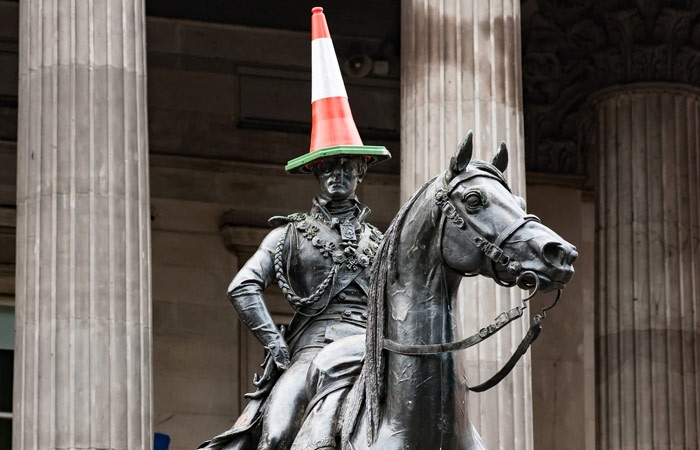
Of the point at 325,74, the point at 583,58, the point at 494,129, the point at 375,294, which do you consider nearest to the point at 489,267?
the point at 375,294

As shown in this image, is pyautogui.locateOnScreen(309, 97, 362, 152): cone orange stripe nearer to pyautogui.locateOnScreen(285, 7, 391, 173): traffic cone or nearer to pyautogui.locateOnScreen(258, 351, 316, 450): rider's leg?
pyautogui.locateOnScreen(285, 7, 391, 173): traffic cone

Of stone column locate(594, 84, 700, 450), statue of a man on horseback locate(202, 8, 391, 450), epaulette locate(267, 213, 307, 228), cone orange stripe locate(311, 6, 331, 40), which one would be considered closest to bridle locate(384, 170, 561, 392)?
statue of a man on horseback locate(202, 8, 391, 450)

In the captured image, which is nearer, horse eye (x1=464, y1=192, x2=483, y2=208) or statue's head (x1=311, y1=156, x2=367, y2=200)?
horse eye (x1=464, y1=192, x2=483, y2=208)

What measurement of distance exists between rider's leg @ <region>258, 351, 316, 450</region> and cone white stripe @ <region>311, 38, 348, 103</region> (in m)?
1.63

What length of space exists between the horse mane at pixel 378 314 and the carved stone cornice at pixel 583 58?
2006 cm

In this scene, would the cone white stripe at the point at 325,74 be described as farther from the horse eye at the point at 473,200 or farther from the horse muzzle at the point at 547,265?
the horse muzzle at the point at 547,265

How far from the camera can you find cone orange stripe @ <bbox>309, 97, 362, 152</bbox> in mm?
16453

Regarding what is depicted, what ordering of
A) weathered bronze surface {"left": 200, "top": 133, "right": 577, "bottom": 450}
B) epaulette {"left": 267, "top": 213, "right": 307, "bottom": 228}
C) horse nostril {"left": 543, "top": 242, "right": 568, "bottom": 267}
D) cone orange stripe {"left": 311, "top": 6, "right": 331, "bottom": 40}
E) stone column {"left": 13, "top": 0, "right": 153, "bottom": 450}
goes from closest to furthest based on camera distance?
horse nostril {"left": 543, "top": 242, "right": 568, "bottom": 267}
weathered bronze surface {"left": 200, "top": 133, "right": 577, "bottom": 450}
epaulette {"left": 267, "top": 213, "right": 307, "bottom": 228}
cone orange stripe {"left": 311, "top": 6, "right": 331, "bottom": 40}
stone column {"left": 13, "top": 0, "right": 153, "bottom": 450}

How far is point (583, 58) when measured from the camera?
1398 inches

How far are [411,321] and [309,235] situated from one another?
221cm

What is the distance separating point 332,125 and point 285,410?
1.75m

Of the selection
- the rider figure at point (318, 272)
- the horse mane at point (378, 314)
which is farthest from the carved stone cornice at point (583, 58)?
the horse mane at point (378, 314)

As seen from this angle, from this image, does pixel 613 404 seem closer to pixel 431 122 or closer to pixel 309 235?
pixel 431 122

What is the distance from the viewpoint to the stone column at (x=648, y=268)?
33.3m
